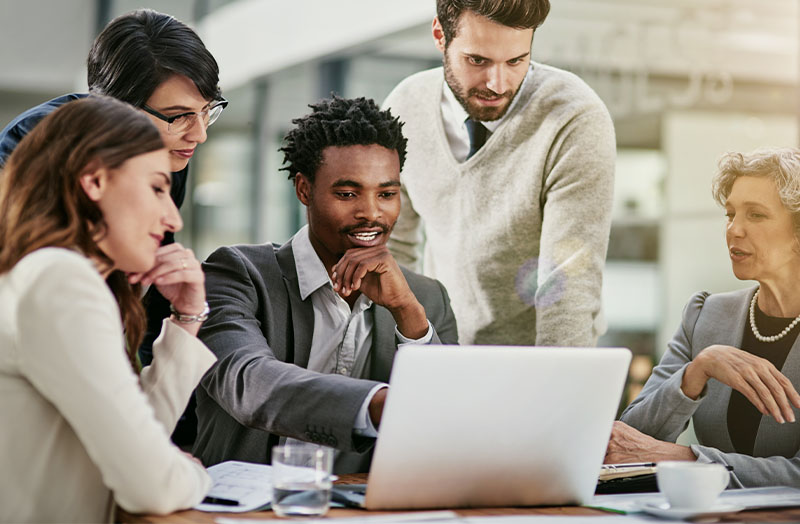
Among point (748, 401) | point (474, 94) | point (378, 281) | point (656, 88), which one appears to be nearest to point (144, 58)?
point (378, 281)

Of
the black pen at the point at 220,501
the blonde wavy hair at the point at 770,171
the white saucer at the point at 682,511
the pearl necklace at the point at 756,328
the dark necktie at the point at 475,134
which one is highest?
the dark necktie at the point at 475,134

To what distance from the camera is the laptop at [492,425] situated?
1.32 meters

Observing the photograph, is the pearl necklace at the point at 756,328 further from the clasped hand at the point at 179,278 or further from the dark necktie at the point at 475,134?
the clasped hand at the point at 179,278

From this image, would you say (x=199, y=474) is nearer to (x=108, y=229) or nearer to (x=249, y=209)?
(x=108, y=229)

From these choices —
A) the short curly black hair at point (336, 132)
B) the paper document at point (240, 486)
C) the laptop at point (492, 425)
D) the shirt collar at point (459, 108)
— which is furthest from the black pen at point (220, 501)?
the shirt collar at point (459, 108)

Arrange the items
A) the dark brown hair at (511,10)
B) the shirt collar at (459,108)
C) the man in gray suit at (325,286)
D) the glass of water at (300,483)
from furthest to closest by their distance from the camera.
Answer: the shirt collar at (459,108) < the dark brown hair at (511,10) < the man in gray suit at (325,286) < the glass of water at (300,483)

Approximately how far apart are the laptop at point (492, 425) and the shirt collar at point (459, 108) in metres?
1.11

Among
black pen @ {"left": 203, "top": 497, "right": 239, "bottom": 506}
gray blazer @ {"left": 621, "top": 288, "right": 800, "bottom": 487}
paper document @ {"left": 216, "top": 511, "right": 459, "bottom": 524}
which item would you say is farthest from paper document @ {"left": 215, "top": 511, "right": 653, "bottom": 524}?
gray blazer @ {"left": 621, "top": 288, "right": 800, "bottom": 487}

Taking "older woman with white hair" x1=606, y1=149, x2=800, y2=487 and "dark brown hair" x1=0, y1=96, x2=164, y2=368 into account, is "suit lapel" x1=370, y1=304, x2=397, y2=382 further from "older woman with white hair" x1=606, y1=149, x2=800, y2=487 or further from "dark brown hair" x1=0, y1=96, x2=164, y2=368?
"dark brown hair" x1=0, y1=96, x2=164, y2=368

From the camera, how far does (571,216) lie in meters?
2.29

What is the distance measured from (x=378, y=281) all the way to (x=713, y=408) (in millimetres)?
757

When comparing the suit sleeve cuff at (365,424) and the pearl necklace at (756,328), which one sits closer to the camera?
the suit sleeve cuff at (365,424)

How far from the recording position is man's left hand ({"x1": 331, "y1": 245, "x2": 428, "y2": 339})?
187cm

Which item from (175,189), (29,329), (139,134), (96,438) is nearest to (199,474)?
(96,438)
